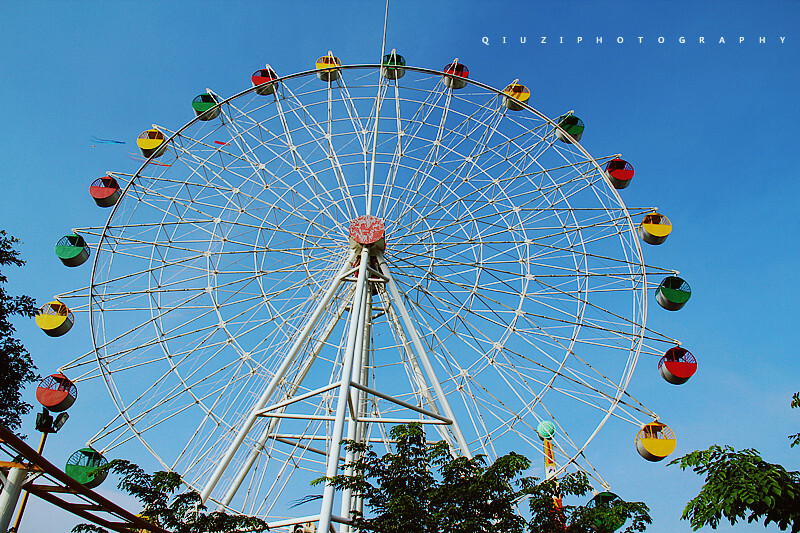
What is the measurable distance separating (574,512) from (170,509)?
7696mm

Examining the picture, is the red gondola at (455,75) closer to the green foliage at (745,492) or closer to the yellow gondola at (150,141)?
the yellow gondola at (150,141)

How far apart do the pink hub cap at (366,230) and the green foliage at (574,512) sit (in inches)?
338

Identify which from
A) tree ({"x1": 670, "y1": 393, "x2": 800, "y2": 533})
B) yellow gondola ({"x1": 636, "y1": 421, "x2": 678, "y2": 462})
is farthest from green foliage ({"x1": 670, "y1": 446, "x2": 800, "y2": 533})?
yellow gondola ({"x1": 636, "y1": 421, "x2": 678, "y2": 462})

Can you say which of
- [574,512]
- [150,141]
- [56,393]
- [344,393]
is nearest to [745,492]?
[574,512]

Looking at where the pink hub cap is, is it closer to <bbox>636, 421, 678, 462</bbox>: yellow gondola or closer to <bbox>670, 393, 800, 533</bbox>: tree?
<bbox>636, 421, 678, 462</bbox>: yellow gondola

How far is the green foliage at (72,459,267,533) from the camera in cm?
1167

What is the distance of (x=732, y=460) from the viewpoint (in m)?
8.45

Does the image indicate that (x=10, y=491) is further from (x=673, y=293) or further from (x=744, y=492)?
(x=673, y=293)

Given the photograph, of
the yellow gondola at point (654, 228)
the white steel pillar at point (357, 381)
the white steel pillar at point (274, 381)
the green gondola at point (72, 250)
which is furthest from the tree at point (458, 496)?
the green gondola at point (72, 250)

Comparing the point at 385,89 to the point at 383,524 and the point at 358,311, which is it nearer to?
the point at 358,311

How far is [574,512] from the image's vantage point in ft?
37.8

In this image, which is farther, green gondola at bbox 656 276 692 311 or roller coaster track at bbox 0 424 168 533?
green gondola at bbox 656 276 692 311

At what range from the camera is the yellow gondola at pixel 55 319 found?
19000 mm

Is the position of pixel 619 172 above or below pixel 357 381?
above
